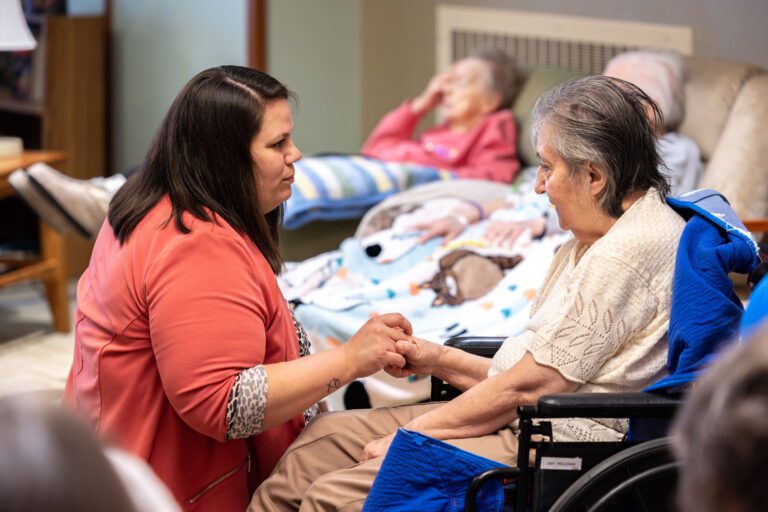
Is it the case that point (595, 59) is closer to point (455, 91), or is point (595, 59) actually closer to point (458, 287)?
point (455, 91)

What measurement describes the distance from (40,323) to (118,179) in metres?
0.80

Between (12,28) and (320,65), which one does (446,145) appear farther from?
(12,28)

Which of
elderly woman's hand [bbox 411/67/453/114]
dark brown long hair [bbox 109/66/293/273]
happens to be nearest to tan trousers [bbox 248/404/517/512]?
dark brown long hair [bbox 109/66/293/273]

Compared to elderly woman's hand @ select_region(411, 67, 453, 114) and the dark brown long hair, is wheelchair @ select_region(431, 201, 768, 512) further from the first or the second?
elderly woman's hand @ select_region(411, 67, 453, 114)

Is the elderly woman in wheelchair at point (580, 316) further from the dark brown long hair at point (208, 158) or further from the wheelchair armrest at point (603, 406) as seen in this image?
the dark brown long hair at point (208, 158)

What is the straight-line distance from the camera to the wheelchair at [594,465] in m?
1.46

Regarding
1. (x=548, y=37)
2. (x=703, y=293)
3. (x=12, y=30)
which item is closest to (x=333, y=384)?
(x=703, y=293)

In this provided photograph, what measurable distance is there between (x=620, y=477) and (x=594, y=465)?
0.07 m

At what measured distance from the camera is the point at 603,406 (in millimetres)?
1477

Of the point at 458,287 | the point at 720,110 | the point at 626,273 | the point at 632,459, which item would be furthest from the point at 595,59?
Result: the point at 632,459

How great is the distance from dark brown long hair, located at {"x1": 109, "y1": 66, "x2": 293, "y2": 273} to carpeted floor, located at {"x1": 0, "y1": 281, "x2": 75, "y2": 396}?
166 cm

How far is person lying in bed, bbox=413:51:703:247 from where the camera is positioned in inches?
128

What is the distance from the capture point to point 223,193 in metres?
1.77

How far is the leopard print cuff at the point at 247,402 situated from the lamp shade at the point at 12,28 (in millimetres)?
2821
